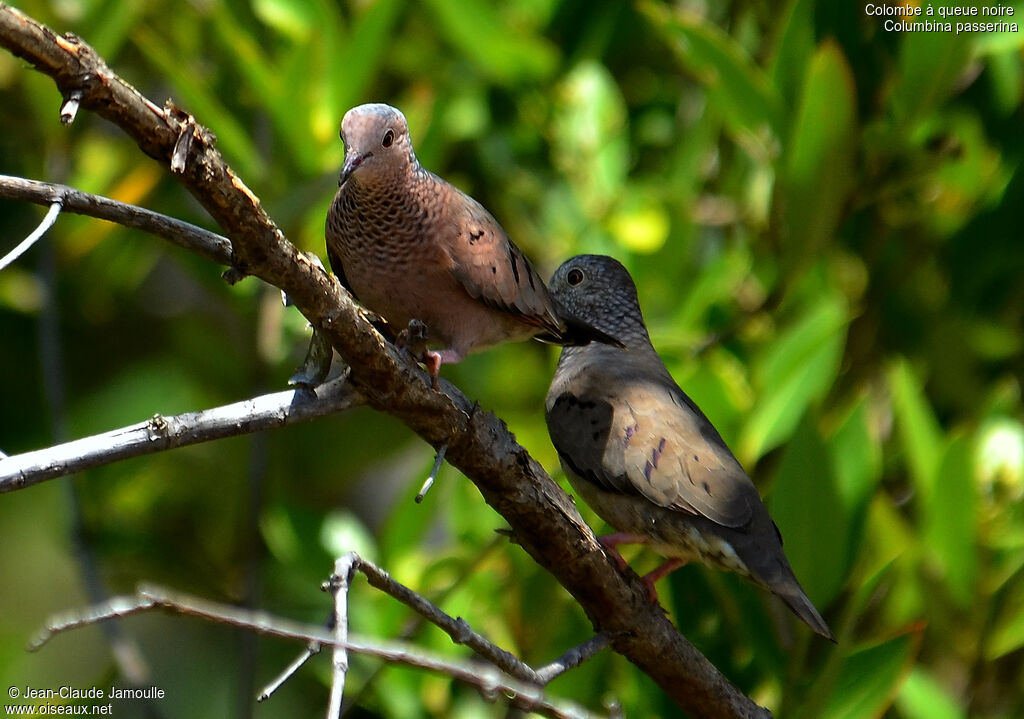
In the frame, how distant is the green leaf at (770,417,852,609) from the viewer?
3604 mm

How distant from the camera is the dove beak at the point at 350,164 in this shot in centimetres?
288

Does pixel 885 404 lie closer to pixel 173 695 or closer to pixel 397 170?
pixel 397 170

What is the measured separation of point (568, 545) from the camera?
9.05 feet

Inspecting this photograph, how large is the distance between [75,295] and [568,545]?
376cm

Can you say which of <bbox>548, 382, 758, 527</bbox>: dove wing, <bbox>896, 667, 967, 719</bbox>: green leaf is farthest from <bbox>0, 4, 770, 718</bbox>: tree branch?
<bbox>896, 667, 967, 719</bbox>: green leaf

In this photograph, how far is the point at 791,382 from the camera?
4.01 m

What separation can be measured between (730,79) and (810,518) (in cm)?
170

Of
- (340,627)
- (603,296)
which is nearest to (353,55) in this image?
(603,296)

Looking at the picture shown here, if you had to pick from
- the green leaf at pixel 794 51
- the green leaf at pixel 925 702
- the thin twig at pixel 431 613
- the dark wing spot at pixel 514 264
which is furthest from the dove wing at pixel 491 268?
the green leaf at pixel 925 702

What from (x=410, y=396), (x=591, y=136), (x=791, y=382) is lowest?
(x=410, y=396)

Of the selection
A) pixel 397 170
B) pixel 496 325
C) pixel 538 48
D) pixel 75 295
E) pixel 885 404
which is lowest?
pixel 496 325

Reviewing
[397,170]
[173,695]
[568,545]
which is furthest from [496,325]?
[173,695]

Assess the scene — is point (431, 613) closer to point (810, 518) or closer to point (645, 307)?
point (810, 518)

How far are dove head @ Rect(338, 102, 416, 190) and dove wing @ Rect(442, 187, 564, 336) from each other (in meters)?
0.20
